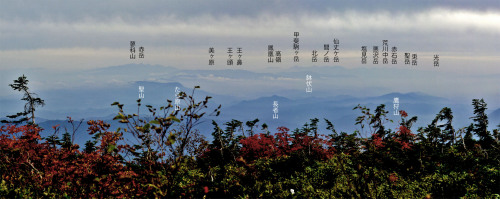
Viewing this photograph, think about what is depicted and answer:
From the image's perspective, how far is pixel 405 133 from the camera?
12.4 metres

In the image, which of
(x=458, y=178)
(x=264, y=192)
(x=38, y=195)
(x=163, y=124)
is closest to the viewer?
Result: (x=163, y=124)

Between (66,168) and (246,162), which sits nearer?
(66,168)

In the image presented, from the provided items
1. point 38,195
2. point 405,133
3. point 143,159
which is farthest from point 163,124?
point 405,133

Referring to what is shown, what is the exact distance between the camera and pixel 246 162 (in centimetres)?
1056

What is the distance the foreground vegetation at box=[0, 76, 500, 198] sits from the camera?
585 centimetres

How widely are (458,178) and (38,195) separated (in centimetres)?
1051

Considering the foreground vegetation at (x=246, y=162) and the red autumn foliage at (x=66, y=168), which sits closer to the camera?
the foreground vegetation at (x=246, y=162)

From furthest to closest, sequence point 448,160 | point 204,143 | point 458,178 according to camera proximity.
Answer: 1. point 204,143
2. point 448,160
3. point 458,178

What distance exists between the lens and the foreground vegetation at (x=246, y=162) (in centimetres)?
585

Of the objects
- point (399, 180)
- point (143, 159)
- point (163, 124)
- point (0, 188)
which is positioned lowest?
point (399, 180)

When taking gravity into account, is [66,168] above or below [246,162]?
above

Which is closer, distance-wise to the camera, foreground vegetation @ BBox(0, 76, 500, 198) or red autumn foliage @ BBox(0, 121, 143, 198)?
foreground vegetation @ BBox(0, 76, 500, 198)

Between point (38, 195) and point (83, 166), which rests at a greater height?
point (83, 166)

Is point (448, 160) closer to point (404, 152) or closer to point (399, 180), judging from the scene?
point (404, 152)
